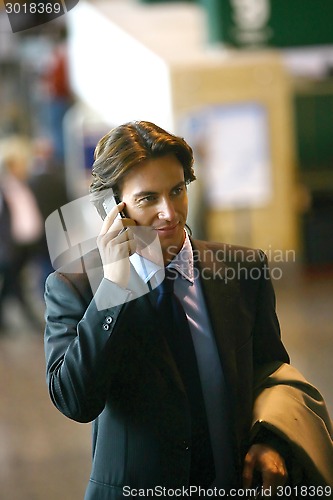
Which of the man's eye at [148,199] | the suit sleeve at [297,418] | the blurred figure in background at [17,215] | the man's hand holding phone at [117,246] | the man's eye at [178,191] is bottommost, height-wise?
the blurred figure in background at [17,215]

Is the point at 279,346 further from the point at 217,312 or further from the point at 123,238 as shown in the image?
the point at 123,238

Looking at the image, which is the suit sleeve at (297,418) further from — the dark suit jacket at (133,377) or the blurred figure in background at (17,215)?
the blurred figure in background at (17,215)

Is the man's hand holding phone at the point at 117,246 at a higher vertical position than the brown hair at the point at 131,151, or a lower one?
lower

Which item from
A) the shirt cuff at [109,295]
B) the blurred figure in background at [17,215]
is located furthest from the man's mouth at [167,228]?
the blurred figure in background at [17,215]

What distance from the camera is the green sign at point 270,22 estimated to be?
3.47 metres

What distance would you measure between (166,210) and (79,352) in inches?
10.2

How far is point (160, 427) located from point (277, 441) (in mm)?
193

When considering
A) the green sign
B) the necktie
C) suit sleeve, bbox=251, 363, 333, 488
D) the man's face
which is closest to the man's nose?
the man's face

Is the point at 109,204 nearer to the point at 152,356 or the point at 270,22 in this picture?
the point at 152,356

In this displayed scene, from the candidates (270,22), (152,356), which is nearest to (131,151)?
(152,356)

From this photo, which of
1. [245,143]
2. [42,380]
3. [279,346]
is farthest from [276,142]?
[279,346]

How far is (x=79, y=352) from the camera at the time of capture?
5.06 feet

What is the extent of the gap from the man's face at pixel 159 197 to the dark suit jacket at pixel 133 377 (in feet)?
0.38

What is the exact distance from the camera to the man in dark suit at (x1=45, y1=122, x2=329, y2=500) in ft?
5.09
